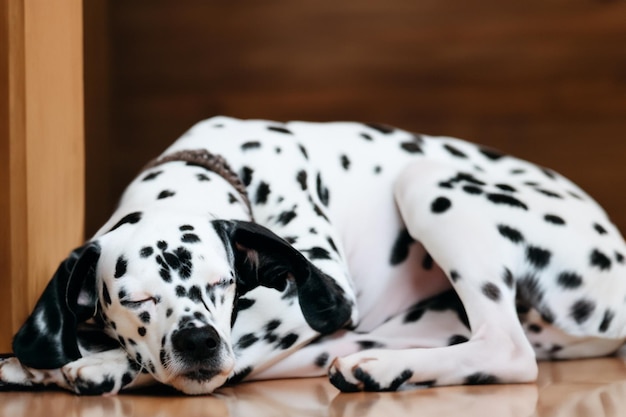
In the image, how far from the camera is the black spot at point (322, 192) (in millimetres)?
2551

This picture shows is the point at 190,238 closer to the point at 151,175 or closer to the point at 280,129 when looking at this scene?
the point at 151,175

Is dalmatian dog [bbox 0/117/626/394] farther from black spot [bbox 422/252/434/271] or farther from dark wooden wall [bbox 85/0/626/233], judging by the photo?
dark wooden wall [bbox 85/0/626/233]

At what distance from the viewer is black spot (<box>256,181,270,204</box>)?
2410 millimetres

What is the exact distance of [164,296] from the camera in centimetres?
186

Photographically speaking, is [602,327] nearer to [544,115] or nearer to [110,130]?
[544,115]

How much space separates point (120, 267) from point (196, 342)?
23 cm

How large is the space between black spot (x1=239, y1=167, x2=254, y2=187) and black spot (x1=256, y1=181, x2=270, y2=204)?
1.3 inches

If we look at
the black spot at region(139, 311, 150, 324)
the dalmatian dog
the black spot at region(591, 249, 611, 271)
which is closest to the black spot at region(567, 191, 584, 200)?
the dalmatian dog

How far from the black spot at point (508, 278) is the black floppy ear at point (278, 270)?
36cm

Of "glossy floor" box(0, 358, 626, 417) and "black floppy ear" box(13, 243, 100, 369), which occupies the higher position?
"black floppy ear" box(13, 243, 100, 369)

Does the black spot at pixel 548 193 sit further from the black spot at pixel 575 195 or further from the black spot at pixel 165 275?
the black spot at pixel 165 275

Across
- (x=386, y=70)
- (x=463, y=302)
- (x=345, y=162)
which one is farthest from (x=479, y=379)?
(x=386, y=70)

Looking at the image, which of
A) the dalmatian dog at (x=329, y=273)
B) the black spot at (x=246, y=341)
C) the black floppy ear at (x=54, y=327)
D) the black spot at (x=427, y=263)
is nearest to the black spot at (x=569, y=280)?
the dalmatian dog at (x=329, y=273)

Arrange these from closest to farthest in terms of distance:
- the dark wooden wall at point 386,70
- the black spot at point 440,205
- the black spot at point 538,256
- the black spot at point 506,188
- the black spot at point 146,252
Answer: the black spot at point 146,252
the black spot at point 538,256
the black spot at point 440,205
the black spot at point 506,188
the dark wooden wall at point 386,70
